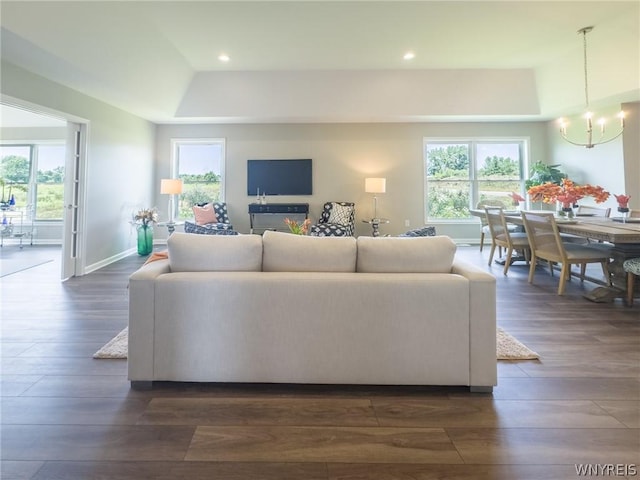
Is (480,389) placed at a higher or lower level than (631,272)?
lower

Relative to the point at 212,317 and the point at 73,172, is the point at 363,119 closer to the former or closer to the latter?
the point at 73,172

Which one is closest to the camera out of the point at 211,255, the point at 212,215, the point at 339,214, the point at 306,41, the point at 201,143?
the point at 211,255

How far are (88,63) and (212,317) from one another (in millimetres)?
3639

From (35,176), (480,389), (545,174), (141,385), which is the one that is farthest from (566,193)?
(35,176)

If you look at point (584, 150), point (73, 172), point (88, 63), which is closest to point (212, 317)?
point (88, 63)

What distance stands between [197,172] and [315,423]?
669cm

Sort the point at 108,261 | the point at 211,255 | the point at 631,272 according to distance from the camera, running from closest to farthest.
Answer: the point at 211,255 < the point at 631,272 < the point at 108,261

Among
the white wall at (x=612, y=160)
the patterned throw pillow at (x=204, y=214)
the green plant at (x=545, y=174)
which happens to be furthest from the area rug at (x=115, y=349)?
the green plant at (x=545, y=174)

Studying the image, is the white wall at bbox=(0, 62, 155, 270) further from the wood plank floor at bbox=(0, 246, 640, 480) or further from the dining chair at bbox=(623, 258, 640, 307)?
the dining chair at bbox=(623, 258, 640, 307)

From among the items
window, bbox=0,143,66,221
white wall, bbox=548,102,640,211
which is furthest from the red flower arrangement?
window, bbox=0,143,66,221

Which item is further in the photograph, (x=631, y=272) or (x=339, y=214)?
(x=339, y=214)

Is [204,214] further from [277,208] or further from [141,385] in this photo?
[141,385]

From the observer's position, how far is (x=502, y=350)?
93.8 inches

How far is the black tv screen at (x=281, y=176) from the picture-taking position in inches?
276
